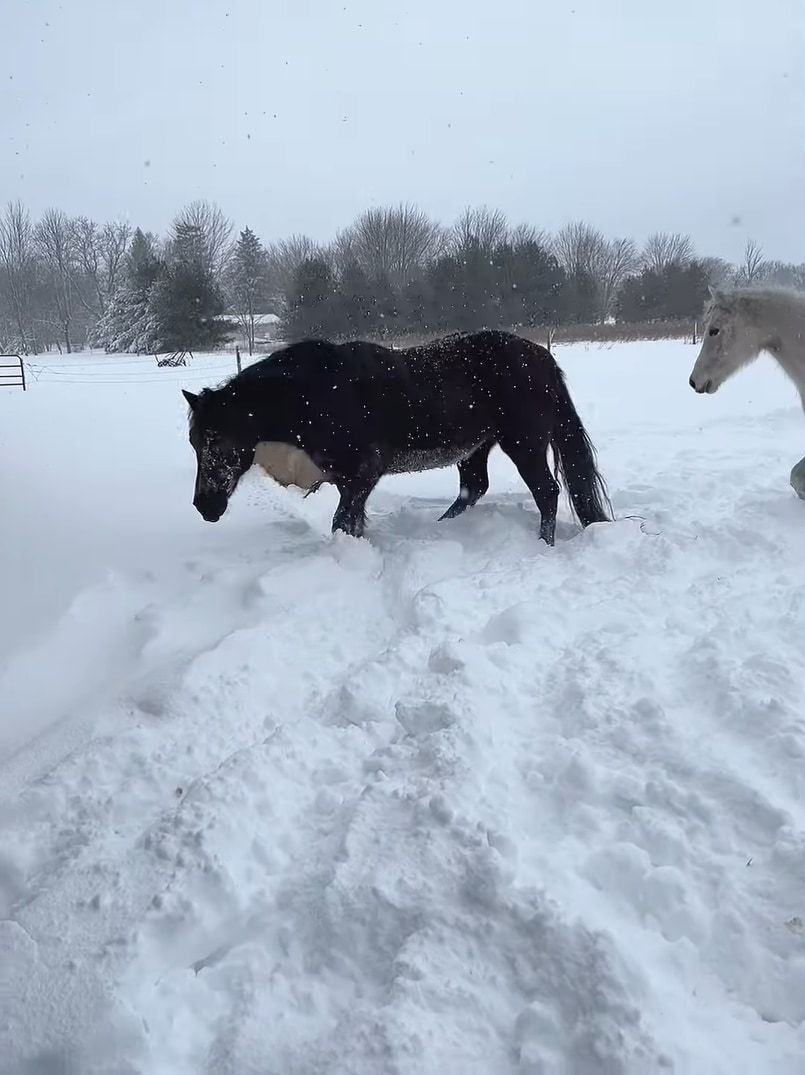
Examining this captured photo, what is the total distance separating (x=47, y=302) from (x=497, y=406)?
52.5 m

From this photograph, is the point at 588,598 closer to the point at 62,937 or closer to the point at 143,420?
the point at 62,937

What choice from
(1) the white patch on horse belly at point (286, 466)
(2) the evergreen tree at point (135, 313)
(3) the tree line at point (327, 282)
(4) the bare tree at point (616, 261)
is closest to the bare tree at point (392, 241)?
(3) the tree line at point (327, 282)

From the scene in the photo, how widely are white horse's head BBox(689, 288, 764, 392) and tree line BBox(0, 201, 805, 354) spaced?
7.34 metres

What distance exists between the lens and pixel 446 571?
406cm

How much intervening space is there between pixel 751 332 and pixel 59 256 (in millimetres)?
51543

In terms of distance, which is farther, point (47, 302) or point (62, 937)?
point (47, 302)

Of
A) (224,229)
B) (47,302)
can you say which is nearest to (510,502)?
(224,229)

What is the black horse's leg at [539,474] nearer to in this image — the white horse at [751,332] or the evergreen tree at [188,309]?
the white horse at [751,332]

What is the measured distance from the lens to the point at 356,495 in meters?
4.65

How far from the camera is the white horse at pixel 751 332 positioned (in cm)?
510

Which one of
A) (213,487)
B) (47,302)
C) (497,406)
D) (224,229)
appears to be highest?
(224,229)

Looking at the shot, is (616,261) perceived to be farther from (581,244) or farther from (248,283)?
(248,283)

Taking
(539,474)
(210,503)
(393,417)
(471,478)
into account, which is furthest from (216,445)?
(539,474)

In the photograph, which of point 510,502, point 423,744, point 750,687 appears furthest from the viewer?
point 510,502
